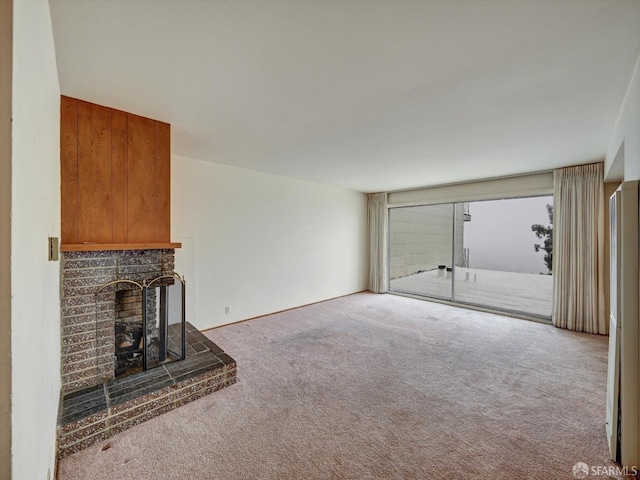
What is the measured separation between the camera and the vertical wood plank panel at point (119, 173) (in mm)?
2287

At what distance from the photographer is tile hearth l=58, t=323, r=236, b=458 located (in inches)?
69.9

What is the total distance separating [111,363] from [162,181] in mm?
1558

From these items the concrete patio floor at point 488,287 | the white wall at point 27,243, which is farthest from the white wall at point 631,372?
the concrete patio floor at point 488,287

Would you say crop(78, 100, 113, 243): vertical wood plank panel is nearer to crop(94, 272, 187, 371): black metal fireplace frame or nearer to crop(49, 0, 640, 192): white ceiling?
crop(49, 0, 640, 192): white ceiling

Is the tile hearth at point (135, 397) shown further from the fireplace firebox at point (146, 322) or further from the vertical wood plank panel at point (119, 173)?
the vertical wood plank panel at point (119, 173)

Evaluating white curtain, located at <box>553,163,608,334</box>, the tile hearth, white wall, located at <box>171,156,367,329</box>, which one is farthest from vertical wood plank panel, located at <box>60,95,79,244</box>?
white curtain, located at <box>553,163,608,334</box>

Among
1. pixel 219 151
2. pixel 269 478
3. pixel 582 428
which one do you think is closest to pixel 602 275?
pixel 582 428

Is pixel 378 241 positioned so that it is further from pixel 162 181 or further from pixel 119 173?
pixel 119 173

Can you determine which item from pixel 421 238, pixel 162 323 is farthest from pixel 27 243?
pixel 421 238

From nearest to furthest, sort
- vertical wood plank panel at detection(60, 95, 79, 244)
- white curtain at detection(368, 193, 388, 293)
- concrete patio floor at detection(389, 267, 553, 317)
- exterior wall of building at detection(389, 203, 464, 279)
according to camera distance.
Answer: vertical wood plank panel at detection(60, 95, 79, 244) → concrete patio floor at detection(389, 267, 553, 317) → white curtain at detection(368, 193, 388, 293) → exterior wall of building at detection(389, 203, 464, 279)

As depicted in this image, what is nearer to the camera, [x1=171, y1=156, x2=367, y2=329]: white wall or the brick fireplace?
the brick fireplace

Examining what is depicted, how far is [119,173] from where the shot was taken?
7.58 ft

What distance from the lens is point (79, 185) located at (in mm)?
2133

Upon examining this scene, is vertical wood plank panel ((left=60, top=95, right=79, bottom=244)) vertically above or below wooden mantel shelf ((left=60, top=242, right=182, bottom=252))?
above
